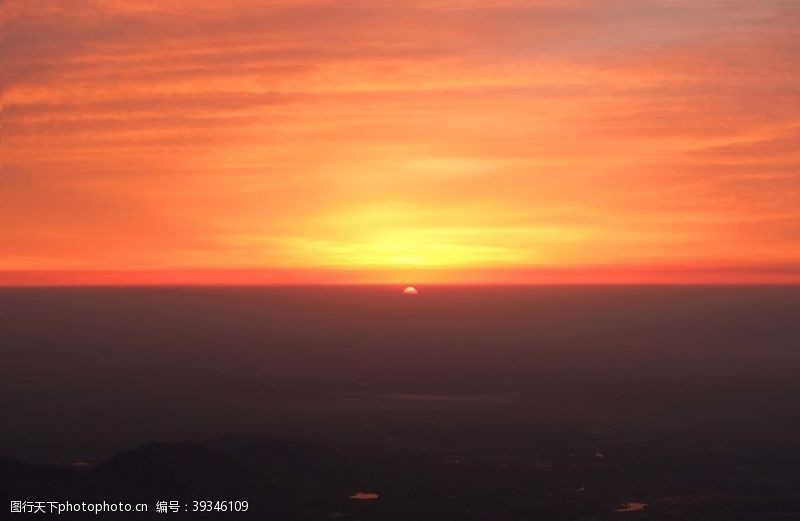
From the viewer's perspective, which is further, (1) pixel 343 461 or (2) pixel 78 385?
(2) pixel 78 385

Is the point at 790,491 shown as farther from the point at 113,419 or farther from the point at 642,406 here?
the point at 113,419

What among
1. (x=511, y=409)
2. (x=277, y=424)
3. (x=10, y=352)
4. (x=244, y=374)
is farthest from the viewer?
(x=10, y=352)

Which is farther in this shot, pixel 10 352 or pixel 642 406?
pixel 10 352

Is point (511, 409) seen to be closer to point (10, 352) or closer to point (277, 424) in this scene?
point (277, 424)

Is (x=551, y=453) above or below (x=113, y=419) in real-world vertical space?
below

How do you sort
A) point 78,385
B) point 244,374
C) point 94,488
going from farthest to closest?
point 244,374 < point 78,385 < point 94,488

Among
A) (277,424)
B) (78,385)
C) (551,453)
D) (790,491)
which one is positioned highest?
(78,385)

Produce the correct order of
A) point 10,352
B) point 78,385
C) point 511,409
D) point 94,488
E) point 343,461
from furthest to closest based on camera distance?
point 10,352 < point 78,385 < point 511,409 < point 343,461 < point 94,488

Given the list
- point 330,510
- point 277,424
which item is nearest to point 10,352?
point 277,424

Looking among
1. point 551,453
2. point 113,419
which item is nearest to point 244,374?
point 113,419
